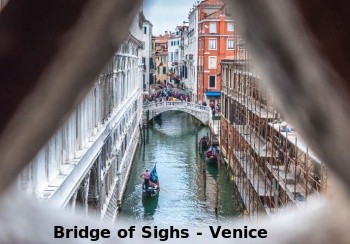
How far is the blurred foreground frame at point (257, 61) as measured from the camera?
175 millimetres

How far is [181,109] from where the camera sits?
11.8 meters

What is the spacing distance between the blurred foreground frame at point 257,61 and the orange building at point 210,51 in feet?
37.4

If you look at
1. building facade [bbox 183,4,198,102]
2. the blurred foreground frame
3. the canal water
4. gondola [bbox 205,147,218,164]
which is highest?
building facade [bbox 183,4,198,102]

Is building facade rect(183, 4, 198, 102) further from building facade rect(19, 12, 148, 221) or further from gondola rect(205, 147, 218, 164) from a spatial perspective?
building facade rect(19, 12, 148, 221)

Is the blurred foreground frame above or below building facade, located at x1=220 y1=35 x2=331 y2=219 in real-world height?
above

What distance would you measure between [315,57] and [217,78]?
39.7ft

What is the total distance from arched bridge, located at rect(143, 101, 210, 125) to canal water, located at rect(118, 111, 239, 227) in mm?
938

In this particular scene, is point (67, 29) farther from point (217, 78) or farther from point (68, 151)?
point (217, 78)

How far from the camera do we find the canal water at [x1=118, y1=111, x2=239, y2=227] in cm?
534

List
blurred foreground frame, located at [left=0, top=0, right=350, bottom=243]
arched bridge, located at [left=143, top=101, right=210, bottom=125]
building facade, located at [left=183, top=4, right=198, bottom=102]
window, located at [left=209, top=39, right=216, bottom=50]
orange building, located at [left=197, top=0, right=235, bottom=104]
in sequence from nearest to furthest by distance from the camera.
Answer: blurred foreground frame, located at [left=0, top=0, right=350, bottom=243]
arched bridge, located at [left=143, top=101, right=210, bottom=125]
orange building, located at [left=197, top=0, right=235, bottom=104]
window, located at [left=209, top=39, right=216, bottom=50]
building facade, located at [left=183, top=4, right=198, bottom=102]

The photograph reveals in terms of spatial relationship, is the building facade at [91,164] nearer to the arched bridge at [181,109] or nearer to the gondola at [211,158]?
the gondola at [211,158]

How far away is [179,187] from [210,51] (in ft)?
19.7

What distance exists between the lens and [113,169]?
5.24 metres

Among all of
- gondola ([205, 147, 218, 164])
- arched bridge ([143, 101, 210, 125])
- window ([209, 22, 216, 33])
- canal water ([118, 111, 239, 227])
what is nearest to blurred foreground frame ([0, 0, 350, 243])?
canal water ([118, 111, 239, 227])
